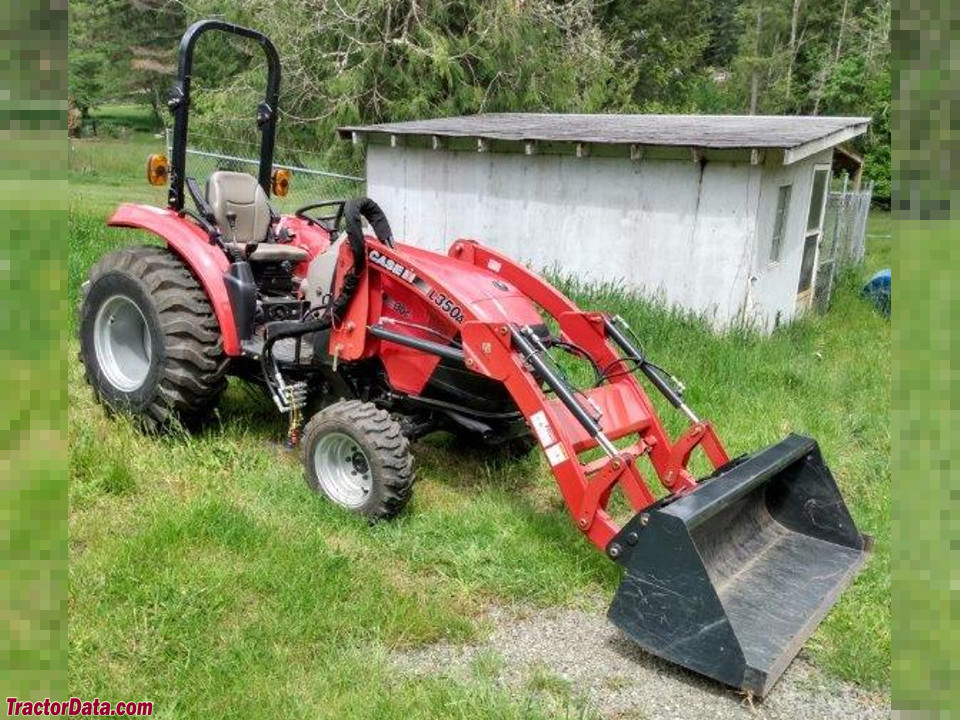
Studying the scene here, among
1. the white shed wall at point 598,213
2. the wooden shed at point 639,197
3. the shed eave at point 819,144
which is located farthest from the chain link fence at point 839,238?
the white shed wall at point 598,213

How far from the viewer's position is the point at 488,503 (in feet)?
15.1

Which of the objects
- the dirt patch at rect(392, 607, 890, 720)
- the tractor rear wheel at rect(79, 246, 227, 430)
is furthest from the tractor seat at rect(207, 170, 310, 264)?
the dirt patch at rect(392, 607, 890, 720)

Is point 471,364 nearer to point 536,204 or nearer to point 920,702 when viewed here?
point 920,702

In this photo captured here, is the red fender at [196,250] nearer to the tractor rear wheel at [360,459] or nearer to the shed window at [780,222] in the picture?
the tractor rear wheel at [360,459]

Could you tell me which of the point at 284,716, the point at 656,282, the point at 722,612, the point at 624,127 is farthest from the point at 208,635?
the point at 624,127

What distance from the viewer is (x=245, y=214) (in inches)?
214

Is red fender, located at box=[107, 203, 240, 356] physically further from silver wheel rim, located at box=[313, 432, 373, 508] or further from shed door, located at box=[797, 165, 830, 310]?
shed door, located at box=[797, 165, 830, 310]

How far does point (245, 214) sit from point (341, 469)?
1911 millimetres

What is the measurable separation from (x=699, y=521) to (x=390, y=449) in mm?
1544

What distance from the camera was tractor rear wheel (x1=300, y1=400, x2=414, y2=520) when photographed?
13.6ft

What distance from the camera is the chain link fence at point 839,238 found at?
11.8 m

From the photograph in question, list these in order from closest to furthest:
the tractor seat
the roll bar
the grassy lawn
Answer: the grassy lawn
the roll bar
the tractor seat

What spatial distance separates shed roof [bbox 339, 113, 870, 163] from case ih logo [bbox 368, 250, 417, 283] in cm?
484

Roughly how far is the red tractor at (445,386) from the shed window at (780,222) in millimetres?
4854
